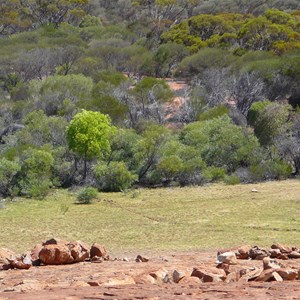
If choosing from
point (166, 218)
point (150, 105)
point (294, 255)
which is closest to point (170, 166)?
point (166, 218)

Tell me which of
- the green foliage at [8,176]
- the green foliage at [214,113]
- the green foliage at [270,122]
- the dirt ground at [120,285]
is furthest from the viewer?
the green foliage at [214,113]

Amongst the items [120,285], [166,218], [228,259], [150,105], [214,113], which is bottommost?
[166,218]

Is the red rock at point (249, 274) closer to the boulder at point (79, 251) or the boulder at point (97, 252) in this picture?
the boulder at point (79, 251)

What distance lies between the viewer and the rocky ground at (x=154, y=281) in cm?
816

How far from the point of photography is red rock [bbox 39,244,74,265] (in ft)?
40.2

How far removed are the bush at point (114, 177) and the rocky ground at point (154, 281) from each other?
47.0 ft

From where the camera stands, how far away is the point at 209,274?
31.0 ft

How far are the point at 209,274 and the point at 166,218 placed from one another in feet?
36.2

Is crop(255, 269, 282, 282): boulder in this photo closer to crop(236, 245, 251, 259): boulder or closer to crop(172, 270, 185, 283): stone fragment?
crop(172, 270, 185, 283): stone fragment

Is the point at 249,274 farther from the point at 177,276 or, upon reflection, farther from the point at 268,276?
the point at 177,276

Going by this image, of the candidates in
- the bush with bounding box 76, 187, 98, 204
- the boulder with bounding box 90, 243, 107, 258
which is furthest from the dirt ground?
the bush with bounding box 76, 187, 98, 204

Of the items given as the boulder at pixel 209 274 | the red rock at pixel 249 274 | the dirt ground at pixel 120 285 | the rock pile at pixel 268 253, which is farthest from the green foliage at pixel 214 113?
the boulder at pixel 209 274

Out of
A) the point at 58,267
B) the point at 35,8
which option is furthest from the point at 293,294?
the point at 35,8

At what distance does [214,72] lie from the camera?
4212 cm
